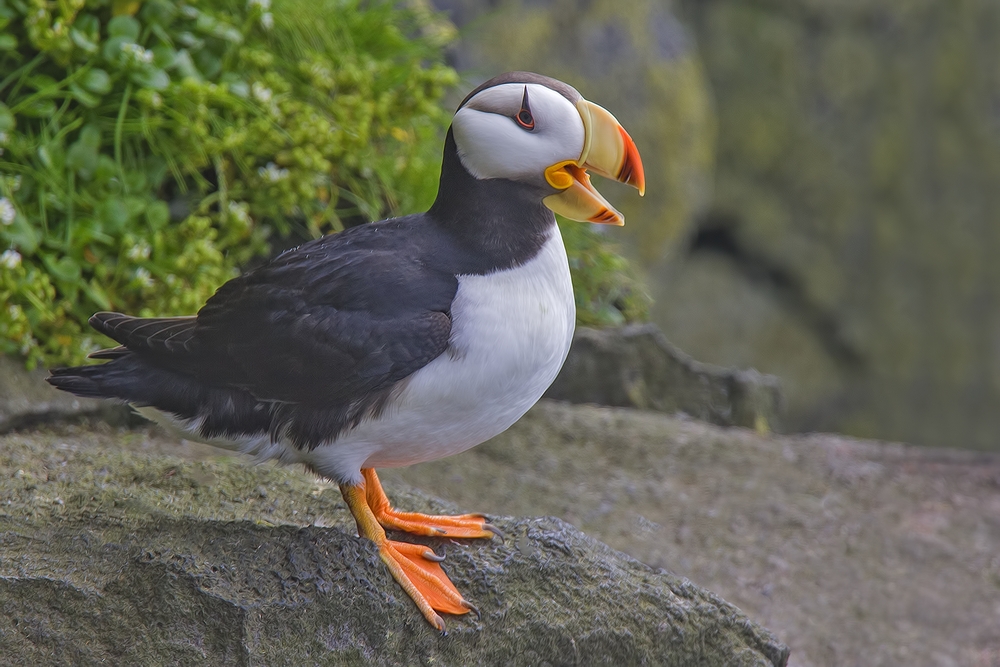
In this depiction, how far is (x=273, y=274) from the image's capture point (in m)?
2.56

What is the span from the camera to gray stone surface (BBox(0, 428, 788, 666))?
2.40 m

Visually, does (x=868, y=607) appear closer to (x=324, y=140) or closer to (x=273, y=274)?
(x=273, y=274)

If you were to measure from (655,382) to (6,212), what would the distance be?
2.85 metres

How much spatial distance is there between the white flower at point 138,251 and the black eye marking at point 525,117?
6.60ft

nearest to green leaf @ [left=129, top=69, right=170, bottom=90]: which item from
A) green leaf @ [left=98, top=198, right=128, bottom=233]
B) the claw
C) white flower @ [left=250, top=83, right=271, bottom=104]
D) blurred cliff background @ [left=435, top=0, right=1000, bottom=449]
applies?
white flower @ [left=250, top=83, right=271, bottom=104]

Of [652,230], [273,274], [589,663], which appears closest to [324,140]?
[273,274]

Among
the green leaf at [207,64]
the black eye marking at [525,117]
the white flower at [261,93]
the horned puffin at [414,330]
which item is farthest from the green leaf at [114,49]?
the black eye marking at [525,117]

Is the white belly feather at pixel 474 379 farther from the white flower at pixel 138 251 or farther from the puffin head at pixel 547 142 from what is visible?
the white flower at pixel 138 251

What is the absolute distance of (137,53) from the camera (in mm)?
3895

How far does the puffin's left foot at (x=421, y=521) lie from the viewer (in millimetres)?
2752

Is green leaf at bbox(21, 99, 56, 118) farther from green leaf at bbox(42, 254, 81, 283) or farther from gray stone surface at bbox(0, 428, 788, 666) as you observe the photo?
gray stone surface at bbox(0, 428, 788, 666)

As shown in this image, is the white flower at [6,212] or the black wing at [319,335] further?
the white flower at [6,212]

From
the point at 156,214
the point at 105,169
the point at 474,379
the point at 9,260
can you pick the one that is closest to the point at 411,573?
the point at 474,379

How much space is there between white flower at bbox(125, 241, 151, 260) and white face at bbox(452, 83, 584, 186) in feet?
6.09
